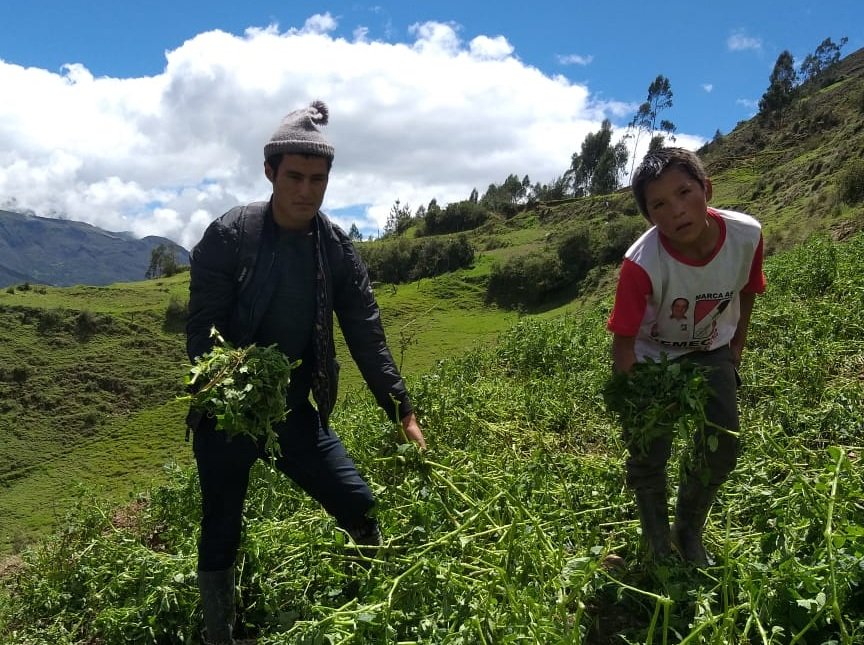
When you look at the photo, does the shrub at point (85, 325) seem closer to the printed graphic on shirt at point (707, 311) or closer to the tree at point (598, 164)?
the printed graphic on shirt at point (707, 311)

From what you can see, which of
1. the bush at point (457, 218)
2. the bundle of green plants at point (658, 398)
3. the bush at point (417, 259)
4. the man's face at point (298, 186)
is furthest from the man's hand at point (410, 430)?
the bush at point (457, 218)

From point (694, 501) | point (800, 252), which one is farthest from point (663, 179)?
point (800, 252)

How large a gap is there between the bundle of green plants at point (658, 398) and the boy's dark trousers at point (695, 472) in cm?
21

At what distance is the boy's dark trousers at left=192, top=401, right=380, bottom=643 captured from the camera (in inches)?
86.1

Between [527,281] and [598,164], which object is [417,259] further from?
[598,164]

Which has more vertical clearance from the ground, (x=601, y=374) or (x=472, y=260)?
(x=472, y=260)

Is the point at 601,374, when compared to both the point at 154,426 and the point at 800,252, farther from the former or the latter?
the point at 154,426

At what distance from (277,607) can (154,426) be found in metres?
9.11

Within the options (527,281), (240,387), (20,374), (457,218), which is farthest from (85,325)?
(457,218)

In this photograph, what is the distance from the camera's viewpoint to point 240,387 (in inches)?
77.5

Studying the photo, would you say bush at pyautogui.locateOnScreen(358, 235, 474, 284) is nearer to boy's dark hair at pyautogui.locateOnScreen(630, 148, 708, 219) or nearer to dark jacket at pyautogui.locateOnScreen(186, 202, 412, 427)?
dark jacket at pyautogui.locateOnScreen(186, 202, 412, 427)

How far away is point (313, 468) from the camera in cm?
240

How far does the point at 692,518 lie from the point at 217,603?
6.41 feet

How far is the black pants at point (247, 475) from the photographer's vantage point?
2.18m
